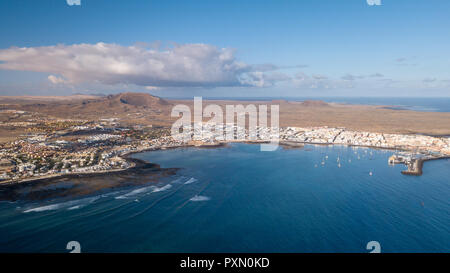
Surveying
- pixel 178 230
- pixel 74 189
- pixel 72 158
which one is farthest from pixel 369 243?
pixel 72 158

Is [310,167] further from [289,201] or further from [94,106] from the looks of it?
[94,106]

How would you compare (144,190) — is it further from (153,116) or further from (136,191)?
(153,116)

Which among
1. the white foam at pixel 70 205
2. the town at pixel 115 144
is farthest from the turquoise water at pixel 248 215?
the town at pixel 115 144

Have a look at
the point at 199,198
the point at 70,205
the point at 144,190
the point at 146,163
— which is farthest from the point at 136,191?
the point at 146,163

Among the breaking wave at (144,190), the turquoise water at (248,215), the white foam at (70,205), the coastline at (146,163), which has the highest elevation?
the coastline at (146,163)

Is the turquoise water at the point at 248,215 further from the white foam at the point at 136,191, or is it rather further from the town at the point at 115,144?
the town at the point at 115,144

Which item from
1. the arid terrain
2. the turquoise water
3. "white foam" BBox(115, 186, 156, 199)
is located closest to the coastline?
the turquoise water

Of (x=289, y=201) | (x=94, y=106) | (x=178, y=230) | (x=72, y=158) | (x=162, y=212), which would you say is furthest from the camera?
(x=94, y=106)
